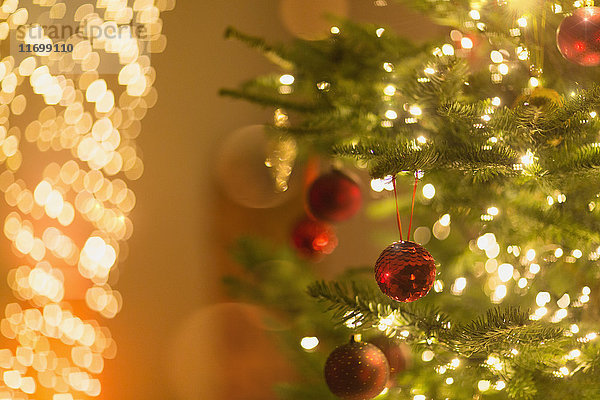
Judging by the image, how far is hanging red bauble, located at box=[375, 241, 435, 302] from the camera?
606 mm

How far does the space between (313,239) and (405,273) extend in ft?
1.68

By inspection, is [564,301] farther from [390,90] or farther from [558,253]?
[390,90]

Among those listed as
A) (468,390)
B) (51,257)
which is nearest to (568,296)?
(468,390)

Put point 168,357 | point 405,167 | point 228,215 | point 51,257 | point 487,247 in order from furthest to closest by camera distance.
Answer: point 228,215 < point 168,357 < point 51,257 < point 487,247 < point 405,167

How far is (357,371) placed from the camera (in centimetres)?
67

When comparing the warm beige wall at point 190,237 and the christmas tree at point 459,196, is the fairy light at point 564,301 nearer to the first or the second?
the christmas tree at point 459,196

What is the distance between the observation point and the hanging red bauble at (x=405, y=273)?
0.61 metres

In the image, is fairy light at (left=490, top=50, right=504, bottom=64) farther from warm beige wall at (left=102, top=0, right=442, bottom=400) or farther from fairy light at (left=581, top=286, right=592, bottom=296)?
warm beige wall at (left=102, top=0, right=442, bottom=400)

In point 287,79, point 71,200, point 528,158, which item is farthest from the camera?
point 71,200

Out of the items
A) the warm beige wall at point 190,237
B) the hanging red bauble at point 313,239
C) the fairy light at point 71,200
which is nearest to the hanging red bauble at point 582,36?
the hanging red bauble at point 313,239

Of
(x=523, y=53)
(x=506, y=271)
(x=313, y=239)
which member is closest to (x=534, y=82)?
(x=523, y=53)

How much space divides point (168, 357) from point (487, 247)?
1204 millimetres

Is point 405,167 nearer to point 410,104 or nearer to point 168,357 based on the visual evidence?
point 410,104

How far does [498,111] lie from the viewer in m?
0.61
